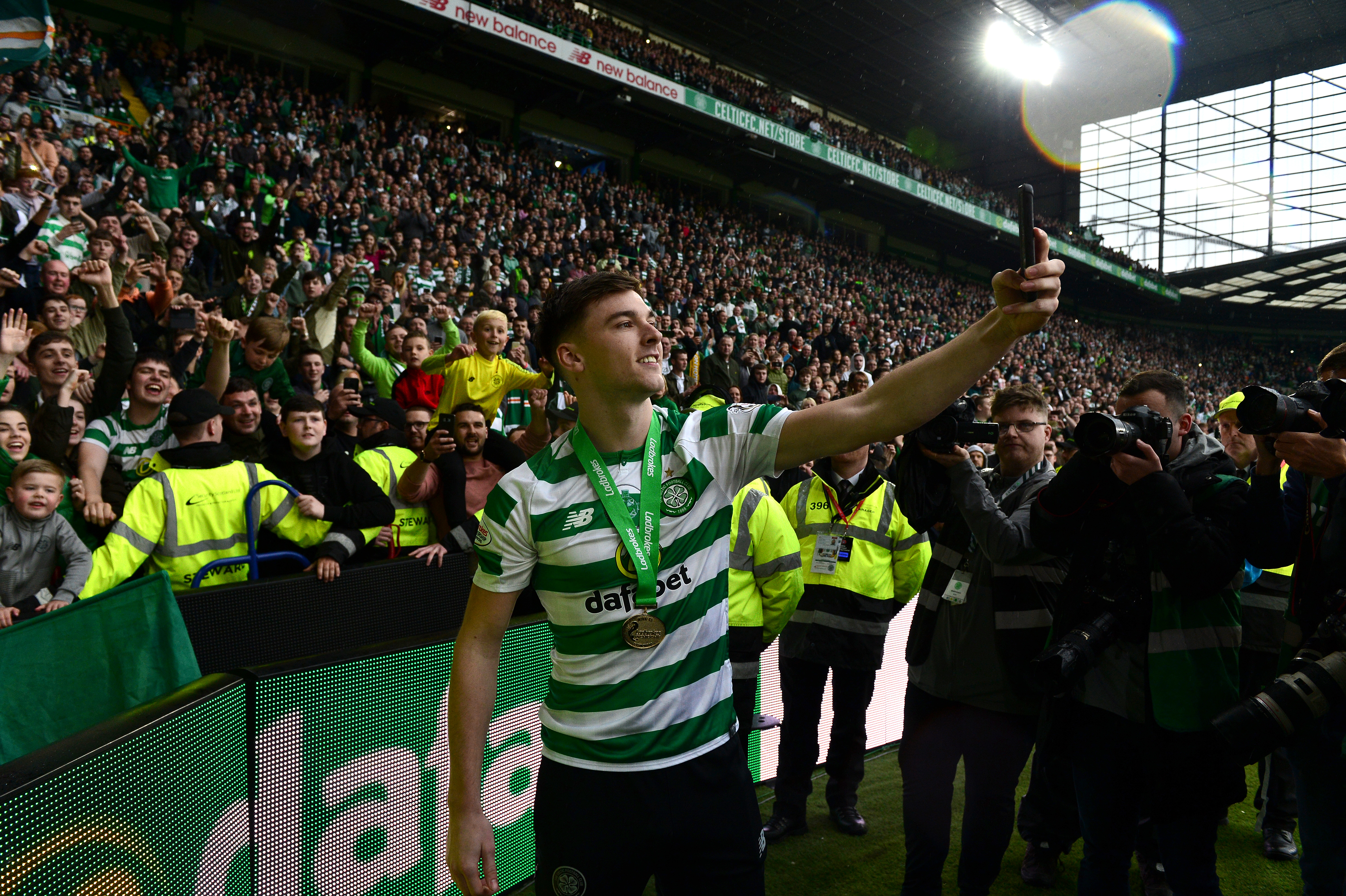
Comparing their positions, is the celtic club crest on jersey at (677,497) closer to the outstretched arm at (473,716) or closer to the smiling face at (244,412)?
the outstretched arm at (473,716)

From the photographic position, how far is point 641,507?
1.57 metres

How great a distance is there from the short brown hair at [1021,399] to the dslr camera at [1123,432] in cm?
52

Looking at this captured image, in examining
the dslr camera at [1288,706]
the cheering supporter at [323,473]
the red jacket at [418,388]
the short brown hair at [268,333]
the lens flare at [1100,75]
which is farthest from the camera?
the lens flare at [1100,75]

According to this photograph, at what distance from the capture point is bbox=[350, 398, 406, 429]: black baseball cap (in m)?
5.21

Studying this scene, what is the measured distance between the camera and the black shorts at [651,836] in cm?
149

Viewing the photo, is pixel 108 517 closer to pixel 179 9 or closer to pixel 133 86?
pixel 133 86

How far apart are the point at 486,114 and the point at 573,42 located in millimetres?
3965

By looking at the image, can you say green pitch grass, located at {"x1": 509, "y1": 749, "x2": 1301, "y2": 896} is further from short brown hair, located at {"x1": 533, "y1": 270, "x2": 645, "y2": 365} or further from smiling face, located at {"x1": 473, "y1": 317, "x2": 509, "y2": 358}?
smiling face, located at {"x1": 473, "y1": 317, "x2": 509, "y2": 358}

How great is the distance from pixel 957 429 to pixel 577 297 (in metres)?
1.31

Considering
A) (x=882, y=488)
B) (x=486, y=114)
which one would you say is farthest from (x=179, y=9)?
(x=882, y=488)

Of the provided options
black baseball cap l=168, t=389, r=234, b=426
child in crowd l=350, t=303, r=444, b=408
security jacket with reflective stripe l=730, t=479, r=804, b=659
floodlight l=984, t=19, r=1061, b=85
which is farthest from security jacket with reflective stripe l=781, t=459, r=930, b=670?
floodlight l=984, t=19, r=1061, b=85

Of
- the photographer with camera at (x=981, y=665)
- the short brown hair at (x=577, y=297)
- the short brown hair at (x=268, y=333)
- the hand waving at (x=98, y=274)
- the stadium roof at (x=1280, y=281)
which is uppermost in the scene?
the stadium roof at (x=1280, y=281)

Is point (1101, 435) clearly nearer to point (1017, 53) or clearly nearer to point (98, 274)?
point (98, 274)

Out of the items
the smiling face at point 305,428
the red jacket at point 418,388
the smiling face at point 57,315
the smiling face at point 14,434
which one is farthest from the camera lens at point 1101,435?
the smiling face at point 57,315
